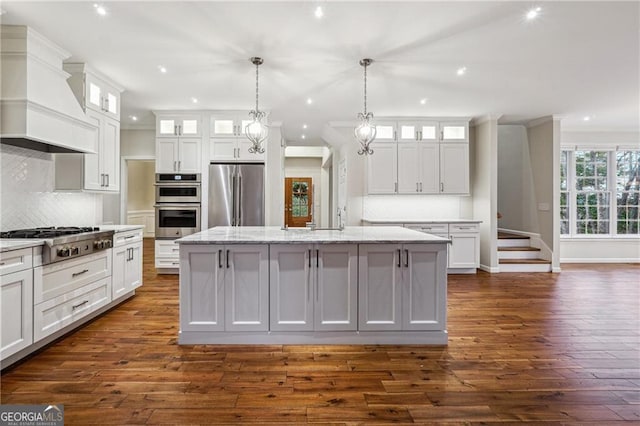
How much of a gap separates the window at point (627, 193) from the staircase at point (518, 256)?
7.23 feet

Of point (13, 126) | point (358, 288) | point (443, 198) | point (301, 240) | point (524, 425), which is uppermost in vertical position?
point (13, 126)

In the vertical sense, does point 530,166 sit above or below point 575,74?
below

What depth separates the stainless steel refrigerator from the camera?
5469mm

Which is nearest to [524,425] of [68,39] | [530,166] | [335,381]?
[335,381]

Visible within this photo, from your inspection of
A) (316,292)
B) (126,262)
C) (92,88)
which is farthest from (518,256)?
(92,88)

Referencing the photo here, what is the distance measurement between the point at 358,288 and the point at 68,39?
11.6ft

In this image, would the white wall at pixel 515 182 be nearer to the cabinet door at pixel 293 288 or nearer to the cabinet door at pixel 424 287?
the cabinet door at pixel 424 287

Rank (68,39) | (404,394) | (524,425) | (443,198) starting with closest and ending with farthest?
(524,425) < (404,394) < (68,39) < (443,198)

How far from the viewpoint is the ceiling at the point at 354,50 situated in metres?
2.76

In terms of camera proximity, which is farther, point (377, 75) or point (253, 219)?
point (253, 219)

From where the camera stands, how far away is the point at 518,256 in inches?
247

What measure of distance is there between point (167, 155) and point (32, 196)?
2.24 m

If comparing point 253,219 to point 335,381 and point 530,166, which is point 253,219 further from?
point 530,166

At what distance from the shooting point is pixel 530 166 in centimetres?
656
